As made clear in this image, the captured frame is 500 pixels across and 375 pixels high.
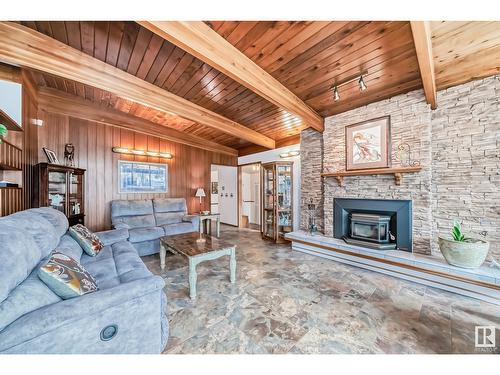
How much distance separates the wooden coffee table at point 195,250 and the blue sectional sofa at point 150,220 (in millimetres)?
719

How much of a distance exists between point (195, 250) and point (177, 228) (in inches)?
67.3

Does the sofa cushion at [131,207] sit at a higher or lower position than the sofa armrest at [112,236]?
higher

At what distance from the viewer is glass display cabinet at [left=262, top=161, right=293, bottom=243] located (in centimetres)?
456

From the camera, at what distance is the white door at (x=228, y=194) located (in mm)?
6355

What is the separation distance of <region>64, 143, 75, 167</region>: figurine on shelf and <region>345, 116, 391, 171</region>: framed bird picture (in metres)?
5.02

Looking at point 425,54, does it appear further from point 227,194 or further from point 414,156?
point 227,194

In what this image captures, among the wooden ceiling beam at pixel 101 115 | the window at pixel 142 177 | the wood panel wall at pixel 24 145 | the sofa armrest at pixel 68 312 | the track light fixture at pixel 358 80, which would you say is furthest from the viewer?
the window at pixel 142 177

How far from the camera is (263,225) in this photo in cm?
484

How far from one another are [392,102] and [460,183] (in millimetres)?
1461

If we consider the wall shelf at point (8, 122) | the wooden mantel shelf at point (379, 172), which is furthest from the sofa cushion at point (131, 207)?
the wooden mantel shelf at point (379, 172)

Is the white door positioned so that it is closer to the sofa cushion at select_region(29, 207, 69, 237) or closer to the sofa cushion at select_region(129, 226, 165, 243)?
the sofa cushion at select_region(129, 226, 165, 243)

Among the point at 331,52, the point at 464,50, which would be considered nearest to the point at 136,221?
the point at 331,52

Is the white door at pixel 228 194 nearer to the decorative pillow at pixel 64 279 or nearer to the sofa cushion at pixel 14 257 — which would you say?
the decorative pillow at pixel 64 279
